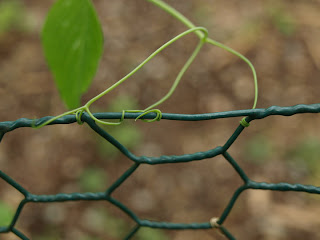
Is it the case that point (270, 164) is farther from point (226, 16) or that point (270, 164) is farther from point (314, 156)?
point (226, 16)

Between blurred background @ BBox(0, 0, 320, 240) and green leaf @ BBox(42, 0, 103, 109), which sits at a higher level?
blurred background @ BBox(0, 0, 320, 240)

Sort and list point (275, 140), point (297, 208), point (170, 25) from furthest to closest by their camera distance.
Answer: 1. point (170, 25)
2. point (275, 140)
3. point (297, 208)

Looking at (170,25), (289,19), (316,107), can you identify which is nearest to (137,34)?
(170,25)

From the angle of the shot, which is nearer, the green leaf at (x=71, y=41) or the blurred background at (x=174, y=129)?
the green leaf at (x=71, y=41)

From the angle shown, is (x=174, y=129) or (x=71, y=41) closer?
(x=71, y=41)

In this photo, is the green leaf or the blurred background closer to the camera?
the green leaf
